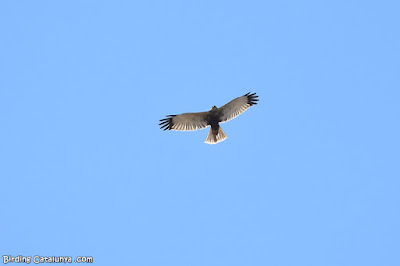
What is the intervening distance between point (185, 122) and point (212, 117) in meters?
1.14

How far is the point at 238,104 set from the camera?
2031cm

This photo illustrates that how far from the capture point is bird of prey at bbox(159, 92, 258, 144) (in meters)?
20.2

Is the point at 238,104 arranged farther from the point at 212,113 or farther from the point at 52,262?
the point at 52,262

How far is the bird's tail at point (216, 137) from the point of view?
20.8 meters

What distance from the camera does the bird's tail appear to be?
20.8 m

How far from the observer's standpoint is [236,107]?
20.4 m

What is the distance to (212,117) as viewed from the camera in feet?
66.6

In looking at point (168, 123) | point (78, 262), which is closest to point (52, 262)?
point (78, 262)

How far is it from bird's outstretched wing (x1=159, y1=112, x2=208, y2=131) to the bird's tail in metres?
0.55

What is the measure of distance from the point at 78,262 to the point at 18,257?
2029 millimetres

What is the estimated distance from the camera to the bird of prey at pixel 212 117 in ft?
66.2

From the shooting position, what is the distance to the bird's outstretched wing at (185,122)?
20281 millimetres

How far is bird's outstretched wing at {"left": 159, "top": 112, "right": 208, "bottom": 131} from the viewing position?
20.3 meters

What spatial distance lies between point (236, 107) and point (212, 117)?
1044mm
